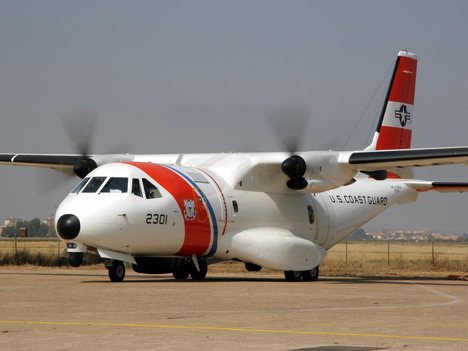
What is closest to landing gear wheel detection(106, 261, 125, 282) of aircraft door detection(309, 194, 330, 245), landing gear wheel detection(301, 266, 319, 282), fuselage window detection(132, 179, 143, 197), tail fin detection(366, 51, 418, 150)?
fuselage window detection(132, 179, 143, 197)

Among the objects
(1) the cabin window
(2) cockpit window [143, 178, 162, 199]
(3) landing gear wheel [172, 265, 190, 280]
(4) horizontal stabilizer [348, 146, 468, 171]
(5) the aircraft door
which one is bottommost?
(3) landing gear wheel [172, 265, 190, 280]

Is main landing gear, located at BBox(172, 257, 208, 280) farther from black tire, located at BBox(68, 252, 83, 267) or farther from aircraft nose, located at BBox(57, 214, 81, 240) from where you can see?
aircraft nose, located at BBox(57, 214, 81, 240)

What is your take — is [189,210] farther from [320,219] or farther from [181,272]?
[320,219]

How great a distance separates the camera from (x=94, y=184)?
24.0 m

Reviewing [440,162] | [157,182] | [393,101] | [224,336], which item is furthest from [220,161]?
[224,336]

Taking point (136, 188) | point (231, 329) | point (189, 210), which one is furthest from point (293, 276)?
point (231, 329)

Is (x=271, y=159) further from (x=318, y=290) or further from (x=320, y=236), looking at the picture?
(x=318, y=290)

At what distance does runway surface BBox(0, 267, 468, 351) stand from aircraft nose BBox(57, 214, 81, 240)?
1.32m

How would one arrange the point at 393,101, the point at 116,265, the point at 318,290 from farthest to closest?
the point at 393,101 → the point at 116,265 → the point at 318,290

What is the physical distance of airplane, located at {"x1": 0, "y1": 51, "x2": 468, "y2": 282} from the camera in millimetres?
23625

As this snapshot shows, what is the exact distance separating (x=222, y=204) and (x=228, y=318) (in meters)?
12.1

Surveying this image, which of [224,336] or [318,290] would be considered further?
[318,290]

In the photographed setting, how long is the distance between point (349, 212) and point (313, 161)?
4854mm

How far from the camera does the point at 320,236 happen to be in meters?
29.6
